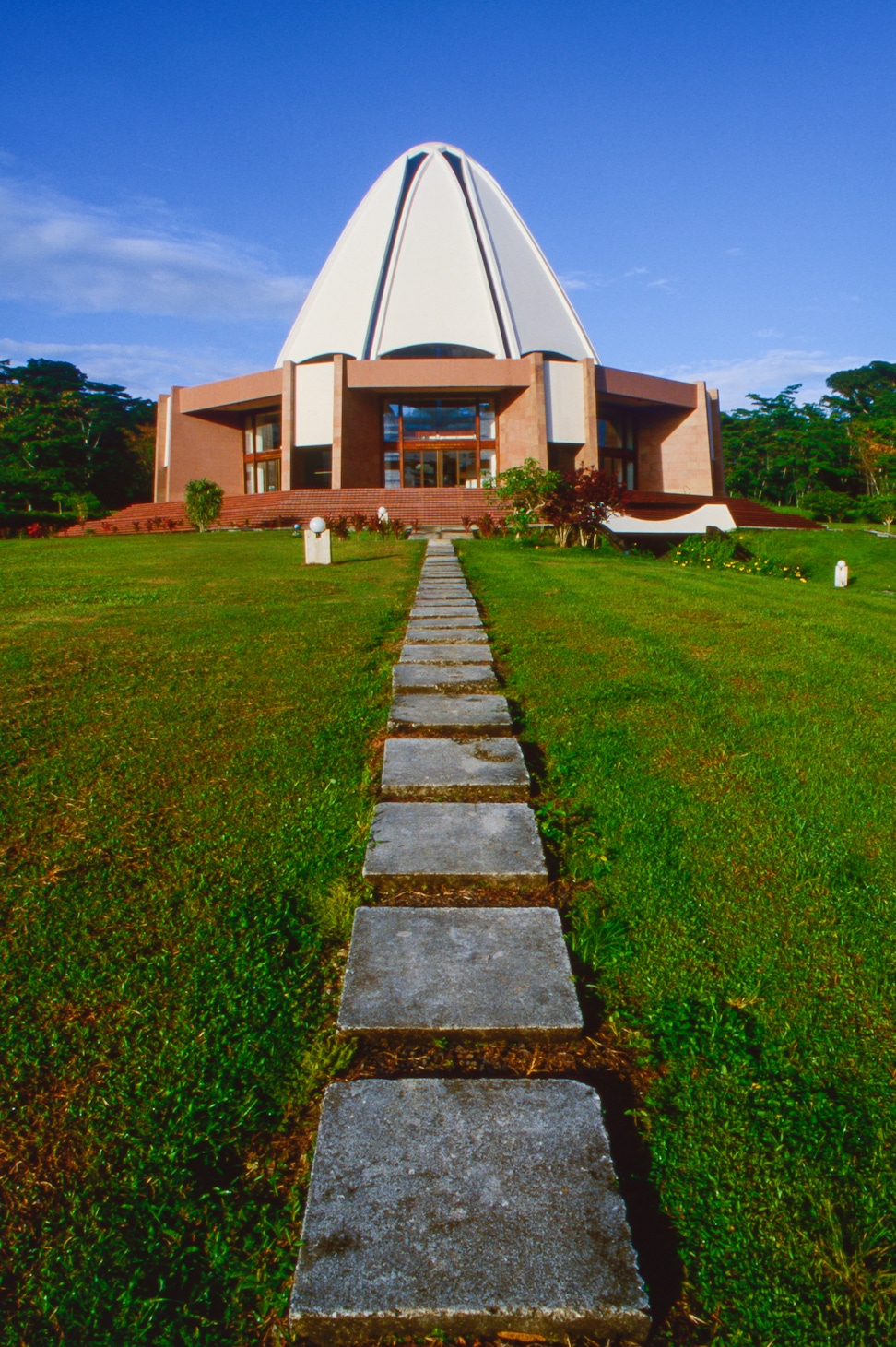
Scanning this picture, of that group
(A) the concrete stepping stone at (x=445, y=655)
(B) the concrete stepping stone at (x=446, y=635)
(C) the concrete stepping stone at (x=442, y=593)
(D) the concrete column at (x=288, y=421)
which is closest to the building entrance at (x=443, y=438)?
(D) the concrete column at (x=288, y=421)

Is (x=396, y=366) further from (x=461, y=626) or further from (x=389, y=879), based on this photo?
(x=389, y=879)

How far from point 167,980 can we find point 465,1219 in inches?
35.5

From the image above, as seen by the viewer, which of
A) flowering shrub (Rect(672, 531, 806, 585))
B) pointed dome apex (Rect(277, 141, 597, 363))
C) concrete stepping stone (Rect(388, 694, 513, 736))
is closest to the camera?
concrete stepping stone (Rect(388, 694, 513, 736))

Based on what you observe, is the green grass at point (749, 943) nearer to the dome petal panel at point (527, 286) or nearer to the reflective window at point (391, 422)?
the reflective window at point (391, 422)

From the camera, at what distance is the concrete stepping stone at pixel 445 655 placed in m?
4.74

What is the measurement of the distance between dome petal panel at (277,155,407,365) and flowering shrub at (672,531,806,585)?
26.7m

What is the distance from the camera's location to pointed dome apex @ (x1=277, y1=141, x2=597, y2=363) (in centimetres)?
3750

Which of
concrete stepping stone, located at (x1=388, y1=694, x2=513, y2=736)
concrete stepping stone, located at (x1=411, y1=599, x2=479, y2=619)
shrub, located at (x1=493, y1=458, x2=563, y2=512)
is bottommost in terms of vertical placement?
concrete stepping stone, located at (x1=388, y1=694, x2=513, y2=736)

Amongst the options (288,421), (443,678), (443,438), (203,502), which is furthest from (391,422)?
(443,678)

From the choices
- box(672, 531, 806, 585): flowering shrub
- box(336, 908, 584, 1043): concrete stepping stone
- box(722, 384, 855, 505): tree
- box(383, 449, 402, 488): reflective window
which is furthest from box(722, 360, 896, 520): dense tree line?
box(336, 908, 584, 1043): concrete stepping stone

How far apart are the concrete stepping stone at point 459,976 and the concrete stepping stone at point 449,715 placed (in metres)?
1.48

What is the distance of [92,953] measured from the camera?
1.91 m

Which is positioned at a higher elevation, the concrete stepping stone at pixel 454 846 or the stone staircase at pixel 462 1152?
the concrete stepping stone at pixel 454 846

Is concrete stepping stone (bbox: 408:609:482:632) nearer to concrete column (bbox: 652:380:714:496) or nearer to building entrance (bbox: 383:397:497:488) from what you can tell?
building entrance (bbox: 383:397:497:488)
